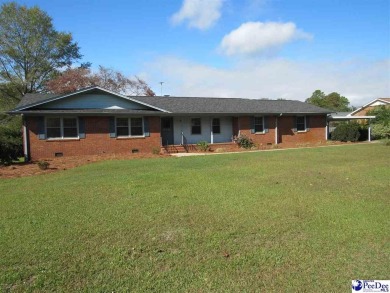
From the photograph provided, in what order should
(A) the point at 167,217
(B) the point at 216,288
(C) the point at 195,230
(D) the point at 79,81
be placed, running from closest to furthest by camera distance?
1. (B) the point at 216,288
2. (C) the point at 195,230
3. (A) the point at 167,217
4. (D) the point at 79,81

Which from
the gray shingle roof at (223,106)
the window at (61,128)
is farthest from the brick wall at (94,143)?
the gray shingle roof at (223,106)

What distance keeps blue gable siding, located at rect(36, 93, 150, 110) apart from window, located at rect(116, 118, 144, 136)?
77 cm

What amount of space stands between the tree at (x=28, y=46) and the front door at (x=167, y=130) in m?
21.6

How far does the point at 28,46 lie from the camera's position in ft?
119

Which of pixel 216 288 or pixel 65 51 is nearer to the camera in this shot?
pixel 216 288

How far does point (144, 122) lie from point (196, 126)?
4.54 metres

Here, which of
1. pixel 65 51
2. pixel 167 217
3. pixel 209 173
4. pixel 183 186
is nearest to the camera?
pixel 167 217

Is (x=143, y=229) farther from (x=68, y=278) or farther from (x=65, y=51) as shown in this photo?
(x=65, y=51)

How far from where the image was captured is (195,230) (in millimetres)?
4973

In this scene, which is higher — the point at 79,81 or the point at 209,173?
the point at 79,81

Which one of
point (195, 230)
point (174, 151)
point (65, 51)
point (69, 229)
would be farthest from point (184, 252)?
point (65, 51)

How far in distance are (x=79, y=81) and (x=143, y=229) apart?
110 ft

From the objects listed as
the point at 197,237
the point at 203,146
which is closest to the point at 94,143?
the point at 203,146

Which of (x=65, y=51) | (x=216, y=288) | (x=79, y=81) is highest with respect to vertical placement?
(x=65, y=51)
